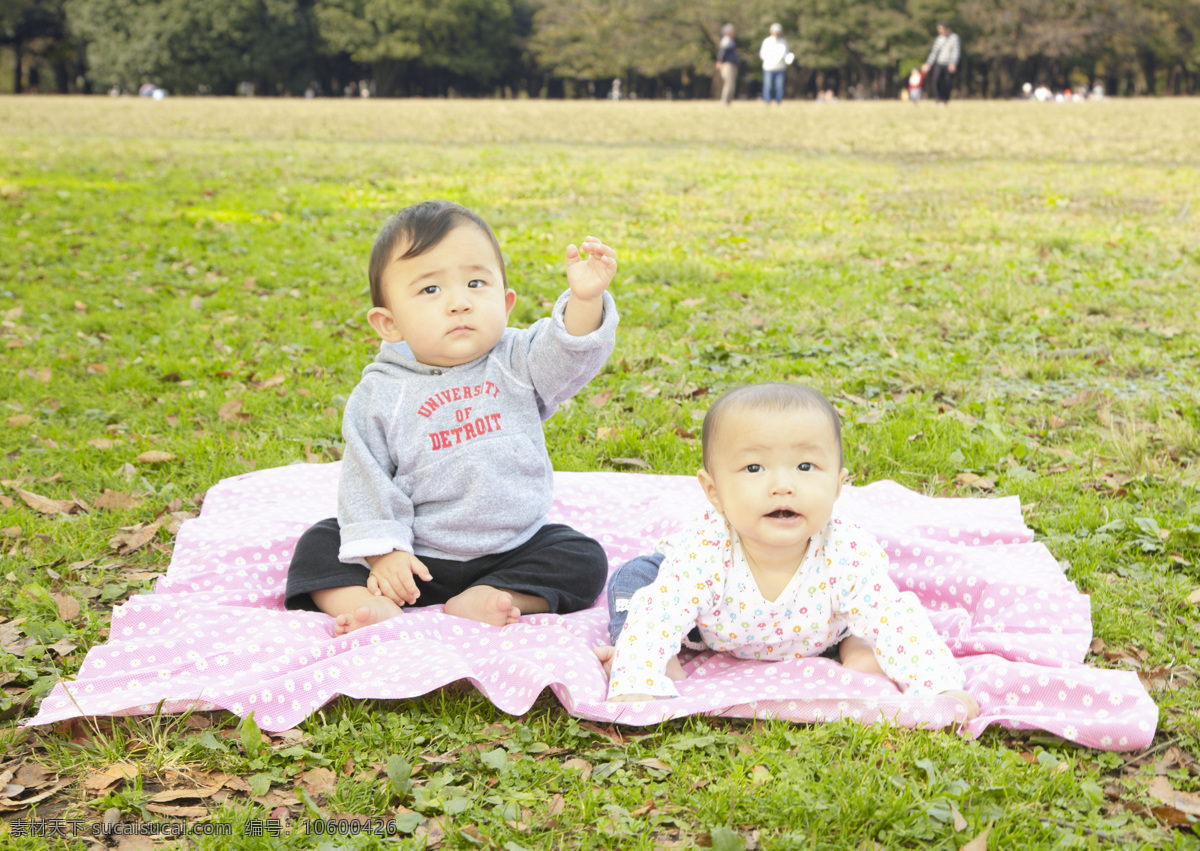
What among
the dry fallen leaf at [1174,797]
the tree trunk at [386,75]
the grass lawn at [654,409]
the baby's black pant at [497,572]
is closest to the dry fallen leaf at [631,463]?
the grass lawn at [654,409]

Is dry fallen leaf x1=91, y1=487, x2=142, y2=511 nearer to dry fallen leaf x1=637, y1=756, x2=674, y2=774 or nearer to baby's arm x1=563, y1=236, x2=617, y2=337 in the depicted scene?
baby's arm x1=563, y1=236, x2=617, y2=337

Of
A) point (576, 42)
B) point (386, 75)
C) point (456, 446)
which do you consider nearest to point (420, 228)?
point (456, 446)

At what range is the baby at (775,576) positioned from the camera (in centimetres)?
280

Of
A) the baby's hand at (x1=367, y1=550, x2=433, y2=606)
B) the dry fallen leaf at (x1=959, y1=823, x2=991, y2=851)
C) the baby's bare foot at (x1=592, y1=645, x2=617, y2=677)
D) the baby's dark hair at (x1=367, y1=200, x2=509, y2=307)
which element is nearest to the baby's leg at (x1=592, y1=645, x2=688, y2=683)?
the baby's bare foot at (x1=592, y1=645, x2=617, y2=677)

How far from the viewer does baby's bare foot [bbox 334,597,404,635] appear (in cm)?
327

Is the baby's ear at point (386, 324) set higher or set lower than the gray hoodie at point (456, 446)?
higher

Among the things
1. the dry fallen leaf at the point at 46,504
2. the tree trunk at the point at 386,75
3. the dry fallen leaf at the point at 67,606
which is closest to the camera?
the dry fallen leaf at the point at 67,606

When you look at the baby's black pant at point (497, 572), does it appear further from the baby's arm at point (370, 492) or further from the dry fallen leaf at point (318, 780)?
the dry fallen leaf at point (318, 780)

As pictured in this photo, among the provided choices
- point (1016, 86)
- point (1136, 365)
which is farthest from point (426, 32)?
point (1136, 365)

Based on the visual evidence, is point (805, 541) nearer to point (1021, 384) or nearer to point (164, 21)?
point (1021, 384)

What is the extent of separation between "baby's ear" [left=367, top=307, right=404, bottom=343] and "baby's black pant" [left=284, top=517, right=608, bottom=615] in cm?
72

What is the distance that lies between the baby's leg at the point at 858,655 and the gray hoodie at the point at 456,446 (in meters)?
1.16

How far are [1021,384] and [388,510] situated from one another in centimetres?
403

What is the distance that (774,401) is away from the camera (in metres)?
2.81
